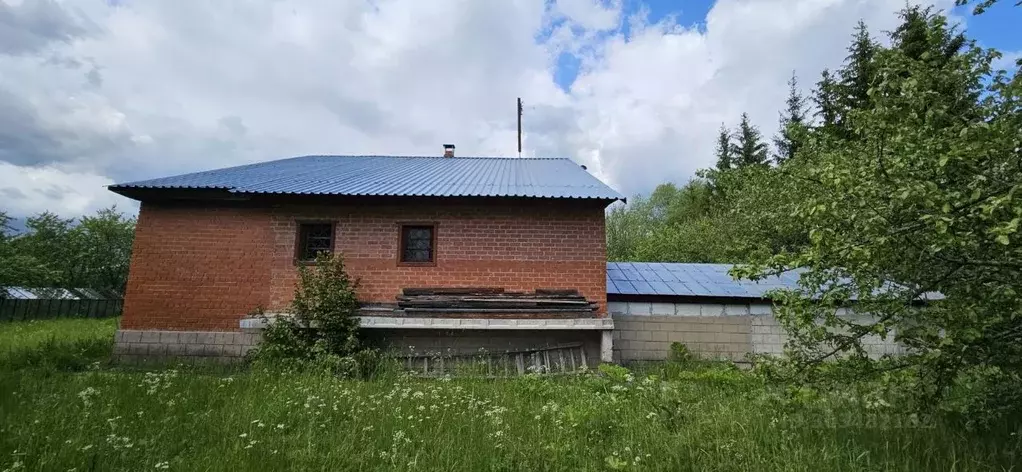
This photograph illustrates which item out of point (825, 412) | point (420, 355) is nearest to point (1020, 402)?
point (825, 412)

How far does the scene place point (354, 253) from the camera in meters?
9.53

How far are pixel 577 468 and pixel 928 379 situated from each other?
117 inches

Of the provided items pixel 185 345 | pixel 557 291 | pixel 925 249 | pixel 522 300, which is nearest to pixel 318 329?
pixel 185 345

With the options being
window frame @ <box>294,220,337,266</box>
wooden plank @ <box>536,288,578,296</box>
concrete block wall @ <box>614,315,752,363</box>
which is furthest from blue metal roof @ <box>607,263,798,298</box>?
window frame @ <box>294,220,337,266</box>

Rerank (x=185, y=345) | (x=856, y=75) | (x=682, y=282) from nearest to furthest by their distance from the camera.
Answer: (x=185, y=345) → (x=682, y=282) → (x=856, y=75)

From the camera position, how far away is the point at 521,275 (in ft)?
31.1

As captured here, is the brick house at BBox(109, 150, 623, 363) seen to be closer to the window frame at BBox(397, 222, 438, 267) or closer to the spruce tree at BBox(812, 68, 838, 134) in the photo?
the window frame at BBox(397, 222, 438, 267)

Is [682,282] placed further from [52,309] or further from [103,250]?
[103,250]

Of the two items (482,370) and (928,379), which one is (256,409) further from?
(928,379)

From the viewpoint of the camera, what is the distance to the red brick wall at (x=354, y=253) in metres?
9.38

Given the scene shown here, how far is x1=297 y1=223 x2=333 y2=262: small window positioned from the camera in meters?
9.73

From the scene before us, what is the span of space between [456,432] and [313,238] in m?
6.44

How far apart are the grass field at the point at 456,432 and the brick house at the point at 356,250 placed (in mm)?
2825

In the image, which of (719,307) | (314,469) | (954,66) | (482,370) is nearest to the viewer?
(314,469)
